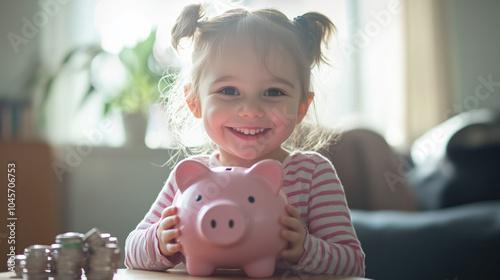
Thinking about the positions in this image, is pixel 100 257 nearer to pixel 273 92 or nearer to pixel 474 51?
pixel 273 92

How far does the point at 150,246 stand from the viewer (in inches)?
33.7

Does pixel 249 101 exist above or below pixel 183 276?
above

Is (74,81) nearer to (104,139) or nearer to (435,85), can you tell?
(104,139)

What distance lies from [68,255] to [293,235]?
286mm

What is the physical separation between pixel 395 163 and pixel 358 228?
0.65m

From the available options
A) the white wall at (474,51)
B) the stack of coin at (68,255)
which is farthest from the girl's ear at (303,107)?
the white wall at (474,51)

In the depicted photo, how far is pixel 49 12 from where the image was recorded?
9.11 ft

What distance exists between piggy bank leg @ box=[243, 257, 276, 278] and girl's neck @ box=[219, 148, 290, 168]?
8.4 inches

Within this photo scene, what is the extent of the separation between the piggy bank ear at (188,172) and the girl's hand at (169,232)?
0.04 metres

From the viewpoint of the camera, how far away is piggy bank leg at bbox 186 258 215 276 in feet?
2.51

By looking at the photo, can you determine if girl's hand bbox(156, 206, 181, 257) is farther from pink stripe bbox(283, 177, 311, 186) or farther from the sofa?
the sofa

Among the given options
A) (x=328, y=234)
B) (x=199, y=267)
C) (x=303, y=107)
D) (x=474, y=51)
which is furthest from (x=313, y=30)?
(x=474, y=51)

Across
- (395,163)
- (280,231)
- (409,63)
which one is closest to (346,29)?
(409,63)

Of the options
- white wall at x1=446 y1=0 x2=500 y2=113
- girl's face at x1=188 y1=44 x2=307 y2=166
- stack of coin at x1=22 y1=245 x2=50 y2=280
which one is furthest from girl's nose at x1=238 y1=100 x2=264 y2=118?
white wall at x1=446 y1=0 x2=500 y2=113
